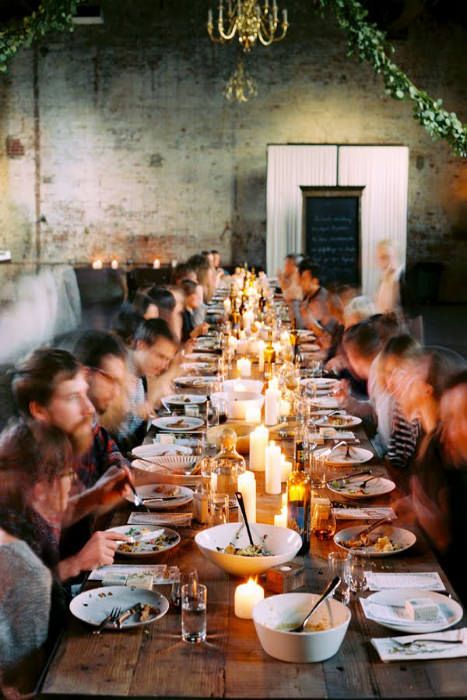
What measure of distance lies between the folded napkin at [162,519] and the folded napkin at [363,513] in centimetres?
44

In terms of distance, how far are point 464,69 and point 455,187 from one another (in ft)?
6.50

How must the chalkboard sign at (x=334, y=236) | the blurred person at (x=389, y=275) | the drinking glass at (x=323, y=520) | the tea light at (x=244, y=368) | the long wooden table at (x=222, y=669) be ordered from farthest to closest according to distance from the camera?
the chalkboard sign at (x=334, y=236) < the blurred person at (x=389, y=275) < the tea light at (x=244, y=368) < the drinking glass at (x=323, y=520) < the long wooden table at (x=222, y=669)

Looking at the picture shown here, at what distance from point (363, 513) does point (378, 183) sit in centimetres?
1324

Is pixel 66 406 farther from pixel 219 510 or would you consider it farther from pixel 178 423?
pixel 178 423

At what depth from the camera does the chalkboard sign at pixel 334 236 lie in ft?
50.3

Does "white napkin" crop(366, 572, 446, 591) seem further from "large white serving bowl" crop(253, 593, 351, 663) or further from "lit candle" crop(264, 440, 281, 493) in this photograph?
"lit candle" crop(264, 440, 281, 493)

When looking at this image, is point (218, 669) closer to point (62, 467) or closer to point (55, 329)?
point (62, 467)

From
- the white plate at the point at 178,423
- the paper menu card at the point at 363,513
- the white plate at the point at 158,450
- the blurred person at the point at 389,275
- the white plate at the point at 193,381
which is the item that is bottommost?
the paper menu card at the point at 363,513

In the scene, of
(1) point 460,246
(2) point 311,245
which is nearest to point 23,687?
(2) point 311,245

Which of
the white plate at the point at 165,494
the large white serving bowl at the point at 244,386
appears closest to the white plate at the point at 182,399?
the large white serving bowl at the point at 244,386

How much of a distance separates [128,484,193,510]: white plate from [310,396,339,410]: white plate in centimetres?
160

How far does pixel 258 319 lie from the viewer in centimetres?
810

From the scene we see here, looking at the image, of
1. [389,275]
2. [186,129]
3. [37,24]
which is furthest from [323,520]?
[186,129]

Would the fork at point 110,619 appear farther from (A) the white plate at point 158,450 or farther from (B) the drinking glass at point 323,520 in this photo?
(A) the white plate at point 158,450
